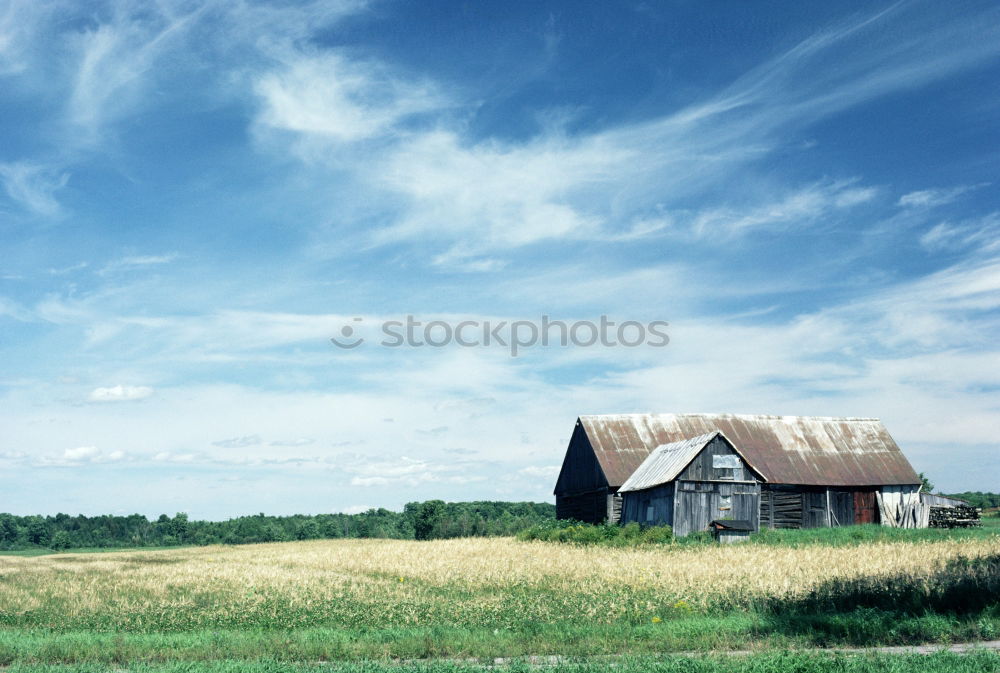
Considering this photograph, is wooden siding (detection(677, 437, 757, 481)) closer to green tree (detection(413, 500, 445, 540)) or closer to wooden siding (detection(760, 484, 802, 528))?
wooden siding (detection(760, 484, 802, 528))

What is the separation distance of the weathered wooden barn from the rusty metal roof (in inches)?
2.5

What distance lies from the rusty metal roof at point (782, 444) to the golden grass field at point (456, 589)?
17782 millimetres

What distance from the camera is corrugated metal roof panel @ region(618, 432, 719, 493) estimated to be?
1752 inches

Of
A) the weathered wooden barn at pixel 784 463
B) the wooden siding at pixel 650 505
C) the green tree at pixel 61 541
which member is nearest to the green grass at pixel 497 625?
the wooden siding at pixel 650 505

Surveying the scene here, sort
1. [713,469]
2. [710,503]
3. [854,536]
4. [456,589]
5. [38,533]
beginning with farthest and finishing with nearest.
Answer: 1. [38,533]
2. [713,469]
3. [710,503]
4. [854,536]
5. [456,589]

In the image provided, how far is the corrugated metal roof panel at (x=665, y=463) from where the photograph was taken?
44.5 m

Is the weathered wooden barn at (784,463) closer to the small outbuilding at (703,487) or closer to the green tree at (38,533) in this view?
the small outbuilding at (703,487)

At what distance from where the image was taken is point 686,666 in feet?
35.4

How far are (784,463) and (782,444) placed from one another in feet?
7.37

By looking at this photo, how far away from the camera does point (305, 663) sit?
12.4 m

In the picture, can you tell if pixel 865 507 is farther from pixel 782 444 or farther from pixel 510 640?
pixel 510 640

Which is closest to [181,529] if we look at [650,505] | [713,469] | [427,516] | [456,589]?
[427,516]

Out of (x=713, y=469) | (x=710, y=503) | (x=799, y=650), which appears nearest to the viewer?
(x=799, y=650)

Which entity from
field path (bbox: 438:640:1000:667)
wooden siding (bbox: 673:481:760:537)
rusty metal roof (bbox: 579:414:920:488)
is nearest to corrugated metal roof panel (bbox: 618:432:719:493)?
wooden siding (bbox: 673:481:760:537)
